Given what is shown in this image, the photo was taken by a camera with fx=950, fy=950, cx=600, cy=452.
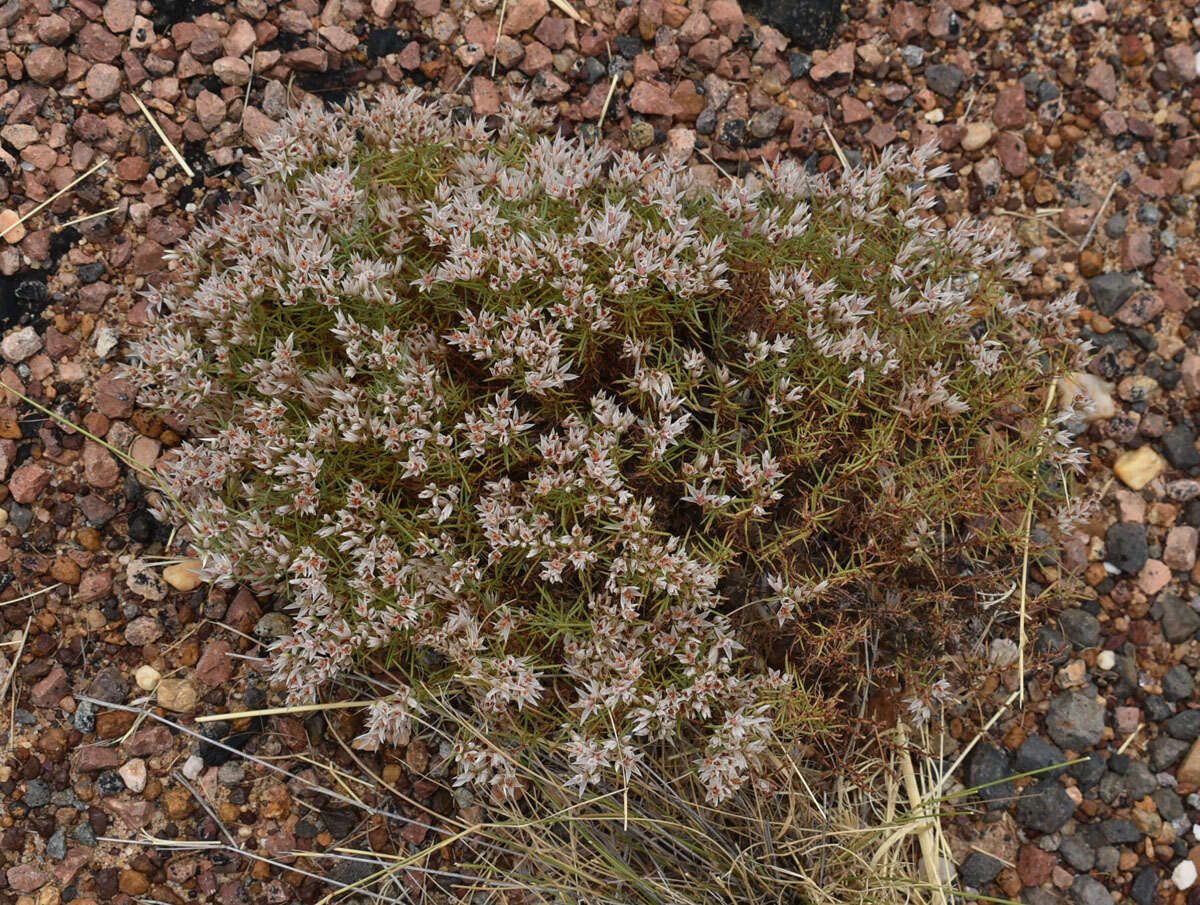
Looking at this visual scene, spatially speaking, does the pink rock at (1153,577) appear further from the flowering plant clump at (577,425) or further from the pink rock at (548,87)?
the pink rock at (548,87)

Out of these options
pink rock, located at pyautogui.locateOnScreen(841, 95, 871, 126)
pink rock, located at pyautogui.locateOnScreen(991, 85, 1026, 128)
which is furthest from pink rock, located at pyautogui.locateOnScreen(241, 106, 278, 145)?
pink rock, located at pyautogui.locateOnScreen(991, 85, 1026, 128)

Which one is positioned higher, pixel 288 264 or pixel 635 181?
pixel 635 181

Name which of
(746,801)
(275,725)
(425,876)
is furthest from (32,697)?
(746,801)

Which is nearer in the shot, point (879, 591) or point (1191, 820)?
point (879, 591)

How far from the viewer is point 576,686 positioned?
11.7 feet

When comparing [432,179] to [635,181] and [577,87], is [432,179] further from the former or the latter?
[577,87]

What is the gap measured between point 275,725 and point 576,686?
51.0 inches

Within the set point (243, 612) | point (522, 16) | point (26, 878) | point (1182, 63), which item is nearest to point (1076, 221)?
point (1182, 63)

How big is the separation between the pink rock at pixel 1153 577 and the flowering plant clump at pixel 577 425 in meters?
1.01

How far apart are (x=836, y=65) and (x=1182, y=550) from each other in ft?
9.30

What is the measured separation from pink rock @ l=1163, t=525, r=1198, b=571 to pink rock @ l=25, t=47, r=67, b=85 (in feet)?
18.0

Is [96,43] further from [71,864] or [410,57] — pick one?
[71,864]

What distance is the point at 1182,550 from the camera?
4.41m

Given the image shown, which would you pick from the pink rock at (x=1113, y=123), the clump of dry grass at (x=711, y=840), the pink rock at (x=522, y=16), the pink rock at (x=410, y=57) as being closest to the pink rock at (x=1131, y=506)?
the clump of dry grass at (x=711, y=840)
